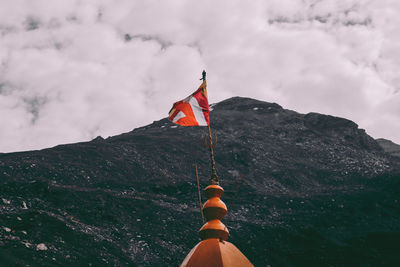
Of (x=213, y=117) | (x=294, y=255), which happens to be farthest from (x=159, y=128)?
(x=294, y=255)

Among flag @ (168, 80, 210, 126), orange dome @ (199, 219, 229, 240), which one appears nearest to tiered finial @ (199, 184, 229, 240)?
orange dome @ (199, 219, 229, 240)

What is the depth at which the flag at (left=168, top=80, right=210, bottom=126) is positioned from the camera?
5254mm

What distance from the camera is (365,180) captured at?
4591 centimetres

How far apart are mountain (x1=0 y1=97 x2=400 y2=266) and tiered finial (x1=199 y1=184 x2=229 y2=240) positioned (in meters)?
20.8

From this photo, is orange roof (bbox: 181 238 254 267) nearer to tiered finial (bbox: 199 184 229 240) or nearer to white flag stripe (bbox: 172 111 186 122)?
tiered finial (bbox: 199 184 229 240)

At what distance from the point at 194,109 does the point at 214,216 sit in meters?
1.82

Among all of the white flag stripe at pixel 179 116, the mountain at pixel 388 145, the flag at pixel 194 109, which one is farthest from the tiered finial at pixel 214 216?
the mountain at pixel 388 145

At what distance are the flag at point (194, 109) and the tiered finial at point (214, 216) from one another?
1.36 m

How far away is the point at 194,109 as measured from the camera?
5.38 meters

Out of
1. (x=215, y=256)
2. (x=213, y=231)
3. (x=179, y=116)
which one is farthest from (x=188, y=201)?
(x=215, y=256)

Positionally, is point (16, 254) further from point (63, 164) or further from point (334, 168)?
point (334, 168)

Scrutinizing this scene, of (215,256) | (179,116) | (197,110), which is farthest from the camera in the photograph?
(179,116)

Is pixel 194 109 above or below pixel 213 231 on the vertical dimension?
above

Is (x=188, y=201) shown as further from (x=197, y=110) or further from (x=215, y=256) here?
(x=215, y=256)
